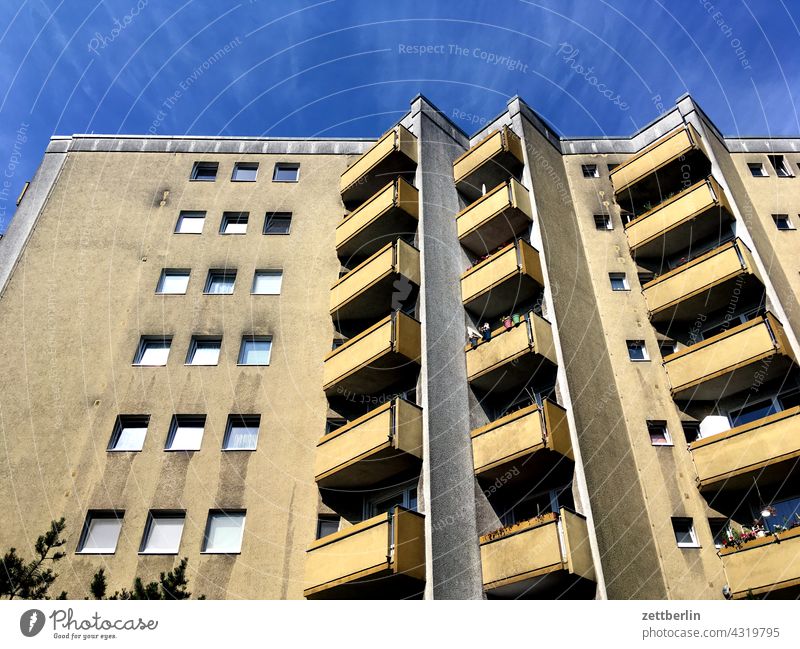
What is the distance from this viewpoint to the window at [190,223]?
25.2 metres

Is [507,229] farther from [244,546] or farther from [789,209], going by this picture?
[244,546]

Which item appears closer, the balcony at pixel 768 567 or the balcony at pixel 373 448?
the balcony at pixel 768 567

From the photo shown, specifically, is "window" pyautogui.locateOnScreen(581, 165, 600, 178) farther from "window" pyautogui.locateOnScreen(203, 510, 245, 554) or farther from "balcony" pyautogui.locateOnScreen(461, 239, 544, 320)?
"window" pyautogui.locateOnScreen(203, 510, 245, 554)

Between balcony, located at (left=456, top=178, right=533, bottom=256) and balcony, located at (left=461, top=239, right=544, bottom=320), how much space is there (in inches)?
64.0

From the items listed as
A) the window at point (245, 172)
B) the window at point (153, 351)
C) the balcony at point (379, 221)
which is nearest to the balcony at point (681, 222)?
the balcony at point (379, 221)

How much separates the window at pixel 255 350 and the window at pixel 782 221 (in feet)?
61.4

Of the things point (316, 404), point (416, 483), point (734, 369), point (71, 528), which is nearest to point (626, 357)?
point (734, 369)

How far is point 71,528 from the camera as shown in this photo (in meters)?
17.6

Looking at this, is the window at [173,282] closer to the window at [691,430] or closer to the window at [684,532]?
the window at [691,430]

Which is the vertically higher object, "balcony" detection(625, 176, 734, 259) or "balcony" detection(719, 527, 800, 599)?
"balcony" detection(625, 176, 734, 259)

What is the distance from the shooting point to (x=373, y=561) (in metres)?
15.2

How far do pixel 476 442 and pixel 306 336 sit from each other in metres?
7.30

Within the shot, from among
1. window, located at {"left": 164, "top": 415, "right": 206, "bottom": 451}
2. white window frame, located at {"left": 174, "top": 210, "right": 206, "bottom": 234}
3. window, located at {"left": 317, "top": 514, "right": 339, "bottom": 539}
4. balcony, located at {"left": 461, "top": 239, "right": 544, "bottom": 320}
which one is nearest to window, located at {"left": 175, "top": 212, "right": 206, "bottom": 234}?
white window frame, located at {"left": 174, "top": 210, "right": 206, "bottom": 234}

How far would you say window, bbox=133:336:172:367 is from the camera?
21312mm
